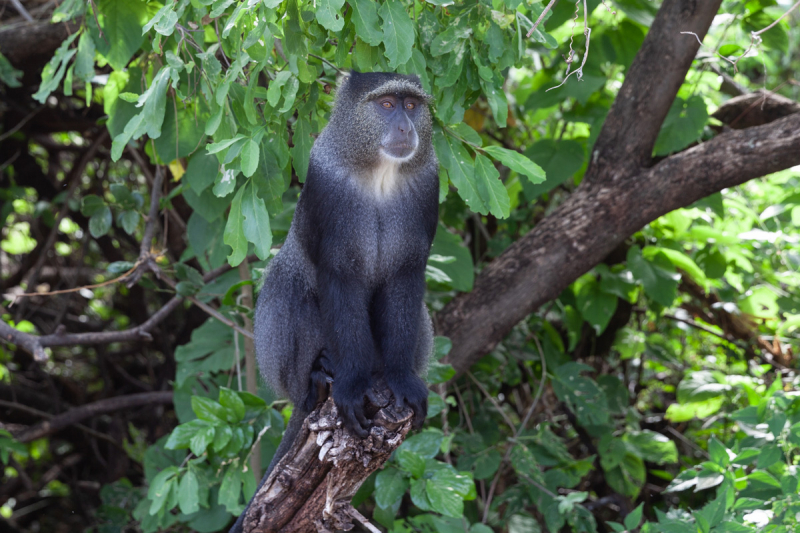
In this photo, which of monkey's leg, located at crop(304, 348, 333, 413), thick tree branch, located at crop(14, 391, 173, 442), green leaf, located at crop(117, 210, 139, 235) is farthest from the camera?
thick tree branch, located at crop(14, 391, 173, 442)

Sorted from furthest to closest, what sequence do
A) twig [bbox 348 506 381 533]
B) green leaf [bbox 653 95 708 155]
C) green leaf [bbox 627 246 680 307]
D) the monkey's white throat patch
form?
1. green leaf [bbox 627 246 680 307]
2. green leaf [bbox 653 95 708 155]
3. the monkey's white throat patch
4. twig [bbox 348 506 381 533]

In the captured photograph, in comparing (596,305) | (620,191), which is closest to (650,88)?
(620,191)

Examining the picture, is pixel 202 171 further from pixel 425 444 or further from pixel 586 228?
pixel 586 228

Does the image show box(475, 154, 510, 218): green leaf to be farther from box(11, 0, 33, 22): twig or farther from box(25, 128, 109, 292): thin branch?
box(11, 0, 33, 22): twig

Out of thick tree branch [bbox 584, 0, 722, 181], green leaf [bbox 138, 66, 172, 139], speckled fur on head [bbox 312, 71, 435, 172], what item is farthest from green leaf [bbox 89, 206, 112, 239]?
thick tree branch [bbox 584, 0, 722, 181]

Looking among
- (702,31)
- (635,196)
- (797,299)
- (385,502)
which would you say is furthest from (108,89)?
(797,299)

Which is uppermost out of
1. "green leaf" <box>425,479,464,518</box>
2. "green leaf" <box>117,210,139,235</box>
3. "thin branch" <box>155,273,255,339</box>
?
"green leaf" <box>117,210,139,235</box>

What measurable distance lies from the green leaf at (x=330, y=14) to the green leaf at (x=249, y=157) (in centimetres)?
55

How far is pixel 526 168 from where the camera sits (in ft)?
10.6

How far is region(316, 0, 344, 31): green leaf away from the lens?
2549 millimetres

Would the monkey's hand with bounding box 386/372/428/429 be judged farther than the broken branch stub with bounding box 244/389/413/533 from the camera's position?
Yes

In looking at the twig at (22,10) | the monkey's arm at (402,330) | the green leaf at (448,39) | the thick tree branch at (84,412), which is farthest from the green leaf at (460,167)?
the twig at (22,10)

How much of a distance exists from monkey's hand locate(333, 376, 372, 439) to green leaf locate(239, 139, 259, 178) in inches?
43.0

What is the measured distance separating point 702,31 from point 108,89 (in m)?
3.79
